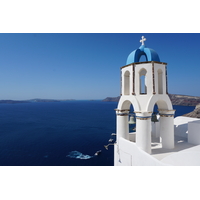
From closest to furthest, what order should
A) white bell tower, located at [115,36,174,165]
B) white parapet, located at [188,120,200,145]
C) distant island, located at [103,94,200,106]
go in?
white bell tower, located at [115,36,174,165]
white parapet, located at [188,120,200,145]
distant island, located at [103,94,200,106]

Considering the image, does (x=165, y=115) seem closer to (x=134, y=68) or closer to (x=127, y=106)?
(x=127, y=106)

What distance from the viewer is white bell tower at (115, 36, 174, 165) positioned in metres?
8.07

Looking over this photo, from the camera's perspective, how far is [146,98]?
27.1ft

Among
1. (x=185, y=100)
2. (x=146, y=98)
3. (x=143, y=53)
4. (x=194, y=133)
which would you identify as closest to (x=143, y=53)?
(x=143, y=53)

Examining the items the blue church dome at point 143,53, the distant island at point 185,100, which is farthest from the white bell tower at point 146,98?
the distant island at point 185,100

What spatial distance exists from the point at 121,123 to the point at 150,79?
3624 millimetres

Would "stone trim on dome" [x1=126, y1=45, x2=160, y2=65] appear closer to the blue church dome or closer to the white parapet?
the blue church dome

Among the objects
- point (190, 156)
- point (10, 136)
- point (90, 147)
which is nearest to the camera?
point (190, 156)

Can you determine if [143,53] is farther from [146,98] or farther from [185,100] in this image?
[185,100]

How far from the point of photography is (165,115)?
902cm

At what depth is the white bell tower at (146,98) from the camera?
807 centimetres

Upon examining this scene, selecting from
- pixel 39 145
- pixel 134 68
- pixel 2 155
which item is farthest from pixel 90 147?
pixel 134 68

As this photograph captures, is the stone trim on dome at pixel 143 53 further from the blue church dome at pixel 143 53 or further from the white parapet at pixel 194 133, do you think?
the white parapet at pixel 194 133

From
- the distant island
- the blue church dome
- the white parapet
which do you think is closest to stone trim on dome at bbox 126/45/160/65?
the blue church dome
